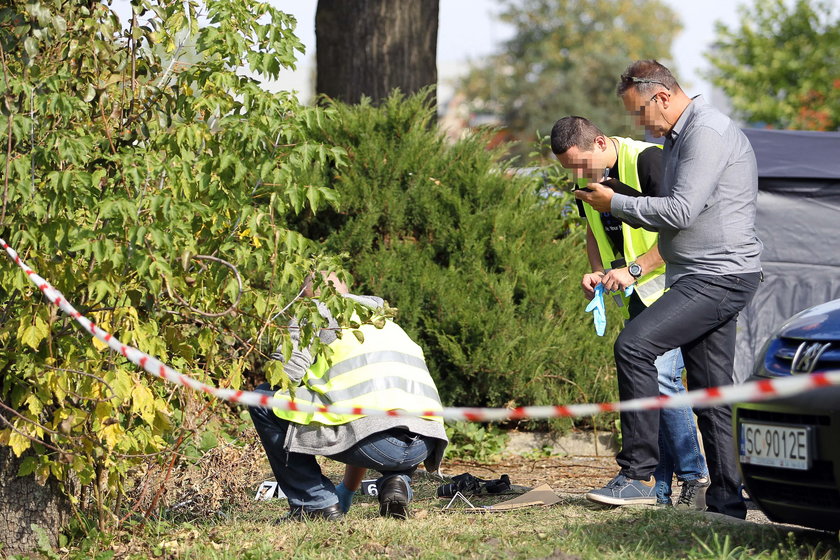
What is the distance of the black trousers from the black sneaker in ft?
0.57

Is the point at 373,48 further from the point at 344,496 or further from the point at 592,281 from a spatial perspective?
the point at 344,496

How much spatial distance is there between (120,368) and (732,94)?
29.1 meters

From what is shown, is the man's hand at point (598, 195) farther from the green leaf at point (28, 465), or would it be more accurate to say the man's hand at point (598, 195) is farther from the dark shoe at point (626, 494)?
the green leaf at point (28, 465)

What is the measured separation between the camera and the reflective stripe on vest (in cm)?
485

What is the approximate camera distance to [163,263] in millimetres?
3586

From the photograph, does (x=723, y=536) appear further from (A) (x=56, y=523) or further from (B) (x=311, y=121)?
(A) (x=56, y=523)

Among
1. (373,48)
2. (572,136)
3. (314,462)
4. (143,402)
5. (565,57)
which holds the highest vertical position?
(565,57)

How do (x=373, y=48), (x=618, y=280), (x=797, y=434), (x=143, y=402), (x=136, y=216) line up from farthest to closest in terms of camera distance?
(x=373, y=48) → (x=618, y=280) → (x=143, y=402) → (x=136, y=216) → (x=797, y=434)

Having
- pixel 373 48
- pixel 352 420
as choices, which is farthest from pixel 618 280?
pixel 373 48

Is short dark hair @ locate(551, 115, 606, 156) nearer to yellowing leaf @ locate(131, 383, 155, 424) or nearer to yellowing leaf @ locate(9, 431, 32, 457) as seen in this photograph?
yellowing leaf @ locate(131, 383, 155, 424)

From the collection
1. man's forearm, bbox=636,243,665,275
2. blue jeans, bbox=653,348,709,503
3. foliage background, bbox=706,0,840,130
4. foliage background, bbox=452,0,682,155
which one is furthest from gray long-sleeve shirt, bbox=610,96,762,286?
foliage background, bbox=452,0,682,155

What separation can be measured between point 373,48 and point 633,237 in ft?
13.7

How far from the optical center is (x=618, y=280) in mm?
4762

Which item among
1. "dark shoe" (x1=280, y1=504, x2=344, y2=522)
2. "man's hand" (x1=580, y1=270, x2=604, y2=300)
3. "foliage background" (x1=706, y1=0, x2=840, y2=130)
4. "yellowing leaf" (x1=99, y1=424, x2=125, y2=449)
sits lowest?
"dark shoe" (x1=280, y1=504, x2=344, y2=522)
